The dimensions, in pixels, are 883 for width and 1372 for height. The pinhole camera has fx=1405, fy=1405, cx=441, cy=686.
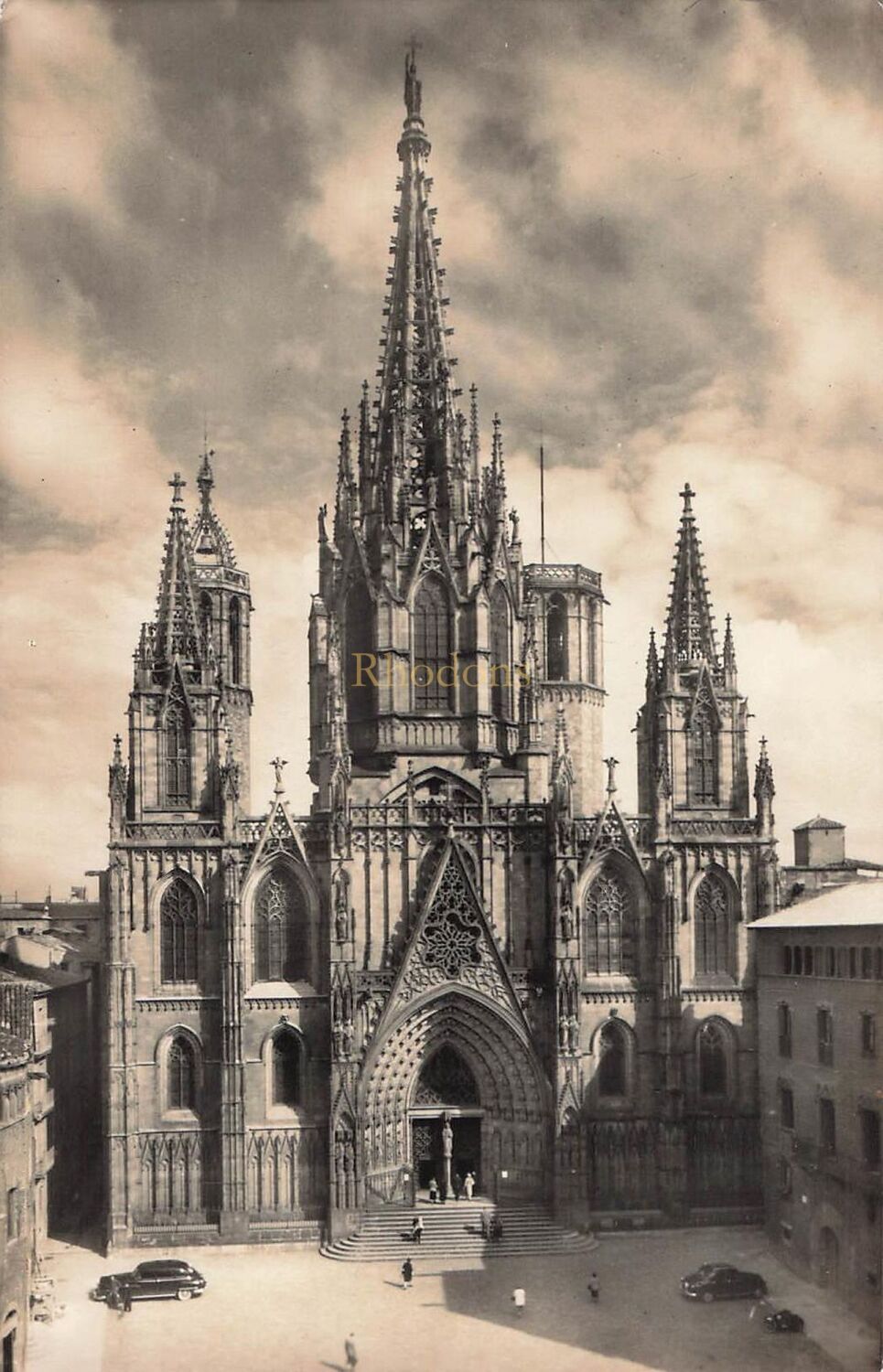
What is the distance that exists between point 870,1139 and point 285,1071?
62.8ft

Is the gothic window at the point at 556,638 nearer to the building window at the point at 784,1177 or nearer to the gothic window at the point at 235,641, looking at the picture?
the gothic window at the point at 235,641

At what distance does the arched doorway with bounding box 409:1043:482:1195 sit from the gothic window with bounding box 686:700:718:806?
1228 centimetres

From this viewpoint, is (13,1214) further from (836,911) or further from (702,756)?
(702,756)

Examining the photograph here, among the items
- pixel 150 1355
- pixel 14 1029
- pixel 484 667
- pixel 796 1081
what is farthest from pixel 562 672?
pixel 150 1355

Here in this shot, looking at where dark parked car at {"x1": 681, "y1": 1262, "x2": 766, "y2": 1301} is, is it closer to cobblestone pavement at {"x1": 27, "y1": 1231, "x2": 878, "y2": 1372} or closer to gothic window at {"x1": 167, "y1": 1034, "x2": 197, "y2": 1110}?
cobblestone pavement at {"x1": 27, "y1": 1231, "x2": 878, "y2": 1372}

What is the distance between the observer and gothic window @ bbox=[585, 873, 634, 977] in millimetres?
47125

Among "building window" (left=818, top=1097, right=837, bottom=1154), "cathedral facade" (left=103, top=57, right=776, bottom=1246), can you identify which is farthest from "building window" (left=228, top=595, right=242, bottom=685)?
"building window" (left=818, top=1097, right=837, bottom=1154)

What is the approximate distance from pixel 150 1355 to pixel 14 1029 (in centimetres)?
1204

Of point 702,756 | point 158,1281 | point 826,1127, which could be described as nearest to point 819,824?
point 702,756

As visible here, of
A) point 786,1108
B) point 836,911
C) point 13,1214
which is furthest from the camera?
point 786,1108

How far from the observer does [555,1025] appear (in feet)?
149

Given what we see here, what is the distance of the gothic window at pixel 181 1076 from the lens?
45.6 metres

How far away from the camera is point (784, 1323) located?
33.9 m

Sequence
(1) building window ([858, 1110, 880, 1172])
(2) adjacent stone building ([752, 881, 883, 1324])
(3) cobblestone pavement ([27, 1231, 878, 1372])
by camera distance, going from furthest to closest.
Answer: (2) adjacent stone building ([752, 881, 883, 1324])
(1) building window ([858, 1110, 880, 1172])
(3) cobblestone pavement ([27, 1231, 878, 1372])
